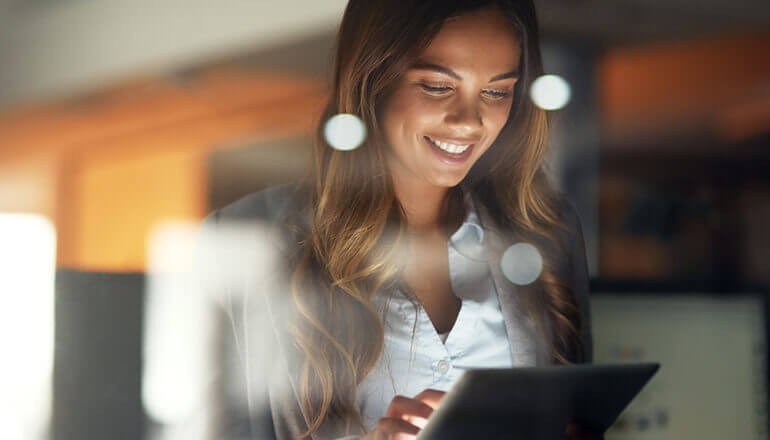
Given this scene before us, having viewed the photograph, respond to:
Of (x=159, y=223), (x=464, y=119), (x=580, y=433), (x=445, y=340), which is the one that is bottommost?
(x=580, y=433)

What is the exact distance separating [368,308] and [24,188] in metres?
0.33

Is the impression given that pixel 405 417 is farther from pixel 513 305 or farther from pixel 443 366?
pixel 513 305

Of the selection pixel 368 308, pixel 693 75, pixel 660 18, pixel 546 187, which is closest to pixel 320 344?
pixel 368 308

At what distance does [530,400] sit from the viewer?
2.48ft

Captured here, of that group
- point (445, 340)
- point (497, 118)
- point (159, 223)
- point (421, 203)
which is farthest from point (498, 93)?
point (159, 223)

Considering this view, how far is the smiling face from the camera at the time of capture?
30.9 inches

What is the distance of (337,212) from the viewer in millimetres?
768

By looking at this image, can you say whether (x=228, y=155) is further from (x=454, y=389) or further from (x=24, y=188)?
(x=454, y=389)

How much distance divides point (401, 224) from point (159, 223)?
23 centimetres

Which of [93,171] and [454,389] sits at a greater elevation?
[93,171]

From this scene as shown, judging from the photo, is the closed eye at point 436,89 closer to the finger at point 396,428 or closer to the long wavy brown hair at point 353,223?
the long wavy brown hair at point 353,223

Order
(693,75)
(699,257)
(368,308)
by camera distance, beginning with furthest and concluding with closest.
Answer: (693,75) < (699,257) < (368,308)

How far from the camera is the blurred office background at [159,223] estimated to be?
681 mm

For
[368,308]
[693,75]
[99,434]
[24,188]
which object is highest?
[693,75]
